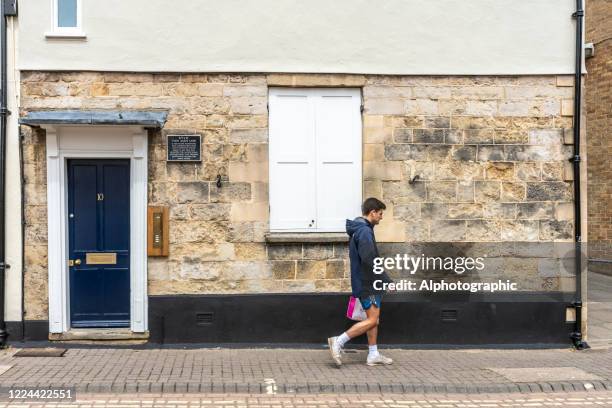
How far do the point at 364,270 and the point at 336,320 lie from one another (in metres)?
1.48

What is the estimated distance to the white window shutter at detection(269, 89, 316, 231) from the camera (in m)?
8.30

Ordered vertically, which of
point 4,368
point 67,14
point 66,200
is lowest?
point 4,368

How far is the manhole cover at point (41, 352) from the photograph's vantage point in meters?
7.54

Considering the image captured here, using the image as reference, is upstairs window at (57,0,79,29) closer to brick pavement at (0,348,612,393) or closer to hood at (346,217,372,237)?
brick pavement at (0,348,612,393)

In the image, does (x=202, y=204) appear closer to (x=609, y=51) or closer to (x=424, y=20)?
(x=424, y=20)

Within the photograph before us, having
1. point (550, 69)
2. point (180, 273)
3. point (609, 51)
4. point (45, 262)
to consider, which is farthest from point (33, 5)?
point (609, 51)

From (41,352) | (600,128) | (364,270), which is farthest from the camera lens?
(600,128)

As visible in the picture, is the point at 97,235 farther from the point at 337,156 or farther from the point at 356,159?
the point at 356,159

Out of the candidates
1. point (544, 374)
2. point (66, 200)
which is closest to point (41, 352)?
point (66, 200)

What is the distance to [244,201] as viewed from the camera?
26.8 ft

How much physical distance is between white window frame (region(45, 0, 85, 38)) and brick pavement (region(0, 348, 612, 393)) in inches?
160

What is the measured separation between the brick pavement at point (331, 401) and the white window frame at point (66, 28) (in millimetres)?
4583

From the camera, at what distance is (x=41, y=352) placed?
25.1 ft

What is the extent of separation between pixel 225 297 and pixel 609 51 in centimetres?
1189
